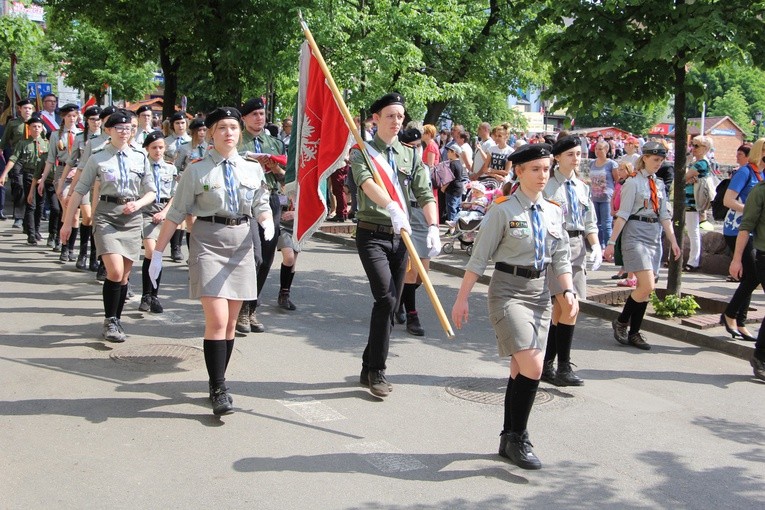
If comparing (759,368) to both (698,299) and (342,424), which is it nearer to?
(698,299)

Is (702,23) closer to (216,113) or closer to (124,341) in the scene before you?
(216,113)

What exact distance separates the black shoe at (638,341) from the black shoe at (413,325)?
2.02m

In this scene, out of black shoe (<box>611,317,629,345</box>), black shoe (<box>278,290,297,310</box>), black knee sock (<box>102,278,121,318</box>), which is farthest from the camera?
black shoe (<box>278,290,297,310</box>)

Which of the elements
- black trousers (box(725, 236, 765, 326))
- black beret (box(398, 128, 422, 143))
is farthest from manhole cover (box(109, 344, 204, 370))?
black trousers (box(725, 236, 765, 326))

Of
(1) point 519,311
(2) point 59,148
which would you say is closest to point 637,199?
(1) point 519,311

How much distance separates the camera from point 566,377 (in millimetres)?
6980

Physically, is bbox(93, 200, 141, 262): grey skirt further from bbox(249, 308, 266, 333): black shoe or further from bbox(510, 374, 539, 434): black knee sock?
bbox(510, 374, 539, 434): black knee sock

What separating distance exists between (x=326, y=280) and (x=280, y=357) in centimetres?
404

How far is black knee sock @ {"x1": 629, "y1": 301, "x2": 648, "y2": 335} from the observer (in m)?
8.38

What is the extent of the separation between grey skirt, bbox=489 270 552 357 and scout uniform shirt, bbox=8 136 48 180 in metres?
10.4

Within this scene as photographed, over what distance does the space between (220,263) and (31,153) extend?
30.9 ft

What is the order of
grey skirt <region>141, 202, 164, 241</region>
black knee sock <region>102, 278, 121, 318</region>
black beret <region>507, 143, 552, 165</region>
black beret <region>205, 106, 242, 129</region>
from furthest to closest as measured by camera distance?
grey skirt <region>141, 202, 164, 241</region>, black knee sock <region>102, 278, 121, 318</region>, black beret <region>205, 106, 242, 129</region>, black beret <region>507, 143, 552, 165</region>

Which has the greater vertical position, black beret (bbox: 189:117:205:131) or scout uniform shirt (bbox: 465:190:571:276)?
black beret (bbox: 189:117:205:131)

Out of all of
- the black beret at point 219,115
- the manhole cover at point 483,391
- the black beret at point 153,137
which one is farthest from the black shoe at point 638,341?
the black beret at point 153,137
